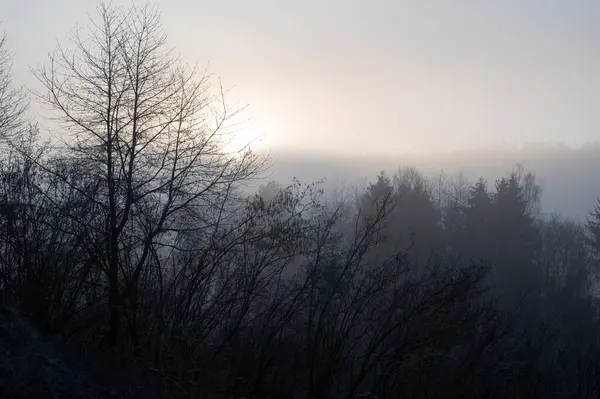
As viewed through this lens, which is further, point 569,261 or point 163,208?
point 569,261

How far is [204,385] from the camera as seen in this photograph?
862 centimetres

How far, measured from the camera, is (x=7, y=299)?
9.11 m

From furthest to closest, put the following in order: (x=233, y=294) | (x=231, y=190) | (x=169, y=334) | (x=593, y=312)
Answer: (x=593, y=312), (x=231, y=190), (x=233, y=294), (x=169, y=334)

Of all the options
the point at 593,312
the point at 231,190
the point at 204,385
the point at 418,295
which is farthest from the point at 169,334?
the point at 593,312

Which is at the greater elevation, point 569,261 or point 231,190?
point 231,190

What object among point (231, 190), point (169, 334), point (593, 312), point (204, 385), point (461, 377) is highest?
point (231, 190)

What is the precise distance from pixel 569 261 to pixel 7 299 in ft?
156

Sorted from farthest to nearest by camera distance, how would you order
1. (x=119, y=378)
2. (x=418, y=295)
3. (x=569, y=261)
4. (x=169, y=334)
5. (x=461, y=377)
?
(x=569, y=261) < (x=461, y=377) < (x=418, y=295) < (x=169, y=334) < (x=119, y=378)

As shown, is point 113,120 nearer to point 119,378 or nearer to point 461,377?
point 119,378

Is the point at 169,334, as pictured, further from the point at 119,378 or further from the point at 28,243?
the point at 28,243

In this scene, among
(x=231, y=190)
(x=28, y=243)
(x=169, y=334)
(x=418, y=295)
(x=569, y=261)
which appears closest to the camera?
(x=169, y=334)

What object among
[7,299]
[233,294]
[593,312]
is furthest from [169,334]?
[593,312]

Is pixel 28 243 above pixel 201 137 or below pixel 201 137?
below

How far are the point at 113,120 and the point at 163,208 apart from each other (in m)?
1.92
